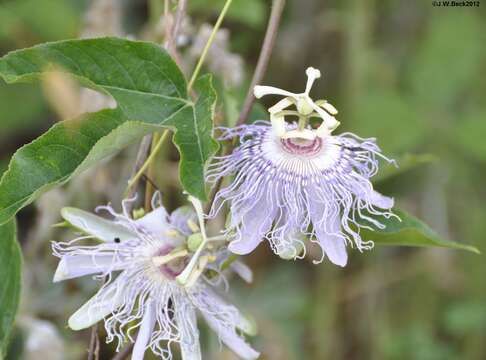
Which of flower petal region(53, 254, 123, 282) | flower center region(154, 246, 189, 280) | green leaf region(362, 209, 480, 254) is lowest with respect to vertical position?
flower petal region(53, 254, 123, 282)

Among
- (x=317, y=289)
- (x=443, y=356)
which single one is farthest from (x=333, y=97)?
(x=443, y=356)

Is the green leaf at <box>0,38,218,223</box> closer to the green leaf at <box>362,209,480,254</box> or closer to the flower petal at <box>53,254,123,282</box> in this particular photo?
the flower petal at <box>53,254,123,282</box>

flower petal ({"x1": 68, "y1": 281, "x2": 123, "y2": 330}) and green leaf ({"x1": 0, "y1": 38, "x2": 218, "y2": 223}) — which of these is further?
flower petal ({"x1": 68, "y1": 281, "x2": 123, "y2": 330})

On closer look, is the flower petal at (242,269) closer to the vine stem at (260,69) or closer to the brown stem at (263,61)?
the vine stem at (260,69)

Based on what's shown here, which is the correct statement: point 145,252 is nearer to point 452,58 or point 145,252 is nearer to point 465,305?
point 465,305

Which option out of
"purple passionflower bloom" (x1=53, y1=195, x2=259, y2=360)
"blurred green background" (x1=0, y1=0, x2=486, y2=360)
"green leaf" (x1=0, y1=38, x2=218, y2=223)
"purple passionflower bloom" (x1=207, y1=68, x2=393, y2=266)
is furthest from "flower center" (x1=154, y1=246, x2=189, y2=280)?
"blurred green background" (x1=0, y1=0, x2=486, y2=360)

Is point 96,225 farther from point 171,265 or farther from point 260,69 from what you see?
point 260,69
